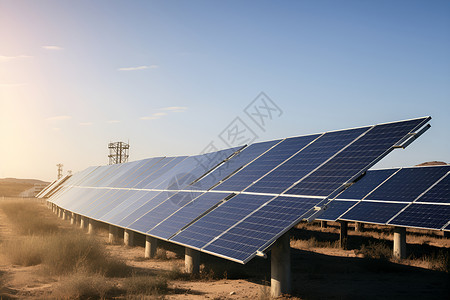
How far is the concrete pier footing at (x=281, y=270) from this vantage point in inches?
458

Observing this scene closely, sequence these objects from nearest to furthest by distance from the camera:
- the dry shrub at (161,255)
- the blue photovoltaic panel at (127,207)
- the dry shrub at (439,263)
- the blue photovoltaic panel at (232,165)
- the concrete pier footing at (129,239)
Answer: the dry shrub at (439,263), the blue photovoltaic panel at (232,165), the dry shrub at (161,255), the blue photovoltaic panel at (127,207), the concrete pier footing at (129,239)

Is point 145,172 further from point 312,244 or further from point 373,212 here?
point 373,212

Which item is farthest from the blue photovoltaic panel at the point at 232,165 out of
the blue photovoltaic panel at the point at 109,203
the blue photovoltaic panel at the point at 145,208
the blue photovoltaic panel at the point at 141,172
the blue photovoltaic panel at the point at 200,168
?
the blue photovoltaic panel at the point at 141,172

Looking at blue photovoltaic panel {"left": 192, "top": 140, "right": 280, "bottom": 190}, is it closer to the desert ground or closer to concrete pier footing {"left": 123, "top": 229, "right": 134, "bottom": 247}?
the desert ground

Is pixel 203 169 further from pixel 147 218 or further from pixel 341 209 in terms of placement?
pixel 341 209

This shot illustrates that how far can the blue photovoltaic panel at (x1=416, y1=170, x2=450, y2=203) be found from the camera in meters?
19.8

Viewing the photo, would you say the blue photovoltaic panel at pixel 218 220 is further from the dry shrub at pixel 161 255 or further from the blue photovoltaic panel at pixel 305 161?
the dry shrub at pixel 161 255

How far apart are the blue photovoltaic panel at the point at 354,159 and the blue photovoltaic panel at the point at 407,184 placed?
1032 cm

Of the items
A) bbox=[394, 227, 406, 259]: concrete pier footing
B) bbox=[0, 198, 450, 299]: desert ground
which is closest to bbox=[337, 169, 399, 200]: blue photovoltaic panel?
bbox=[0, 198, 450, 299]: desert ground

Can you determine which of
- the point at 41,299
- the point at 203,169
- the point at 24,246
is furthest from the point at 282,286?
the point at 24,246

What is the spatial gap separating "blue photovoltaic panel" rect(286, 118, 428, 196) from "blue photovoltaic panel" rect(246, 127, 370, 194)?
482mm

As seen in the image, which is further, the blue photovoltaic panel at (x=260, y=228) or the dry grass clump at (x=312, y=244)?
the dry grass clump at (x=312, y=244)

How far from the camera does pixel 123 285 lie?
43.6ft

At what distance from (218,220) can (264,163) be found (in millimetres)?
3826
